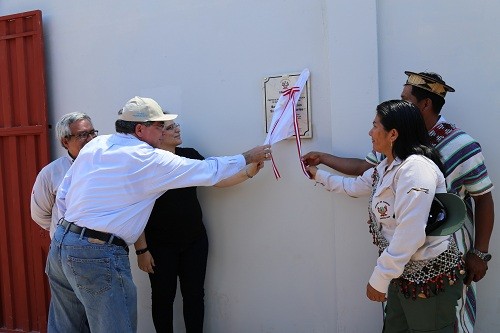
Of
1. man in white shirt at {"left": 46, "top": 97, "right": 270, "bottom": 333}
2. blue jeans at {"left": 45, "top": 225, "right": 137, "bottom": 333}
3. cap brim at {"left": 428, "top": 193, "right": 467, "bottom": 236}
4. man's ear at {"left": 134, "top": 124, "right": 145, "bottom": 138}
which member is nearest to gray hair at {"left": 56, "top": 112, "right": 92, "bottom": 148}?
man in white shirt at {"left": 46, "top": 97, "right": 270, "bottom": 333}

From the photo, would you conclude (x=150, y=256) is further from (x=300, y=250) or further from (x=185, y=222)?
(x=300, y=250)

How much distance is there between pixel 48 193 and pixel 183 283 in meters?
1.18

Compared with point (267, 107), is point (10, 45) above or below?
above

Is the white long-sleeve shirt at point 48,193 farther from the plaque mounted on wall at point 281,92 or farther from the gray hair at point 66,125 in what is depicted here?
the plaque mounted on wall at point 281,92

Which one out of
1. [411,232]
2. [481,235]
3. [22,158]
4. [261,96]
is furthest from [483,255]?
[22,158]

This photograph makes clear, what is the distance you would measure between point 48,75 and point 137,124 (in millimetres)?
1877

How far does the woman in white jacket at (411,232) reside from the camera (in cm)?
230

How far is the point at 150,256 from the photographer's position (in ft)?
11.4

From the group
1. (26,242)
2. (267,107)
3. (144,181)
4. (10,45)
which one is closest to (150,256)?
(144,181)

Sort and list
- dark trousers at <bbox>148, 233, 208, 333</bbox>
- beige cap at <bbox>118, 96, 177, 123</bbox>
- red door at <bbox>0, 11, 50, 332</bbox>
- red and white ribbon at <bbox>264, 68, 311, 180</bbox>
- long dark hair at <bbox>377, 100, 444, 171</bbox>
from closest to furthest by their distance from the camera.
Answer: long dark hair at <bbox>377, 100, 444, 171</bbox>
beige cap at <bbox>118, 96, 177, 123</bbox>
red and white ribbon at <bbox>264, 68, 311, 180</bbox>
dark trousers at <bbox>148, 233, 208, 333</bbox>
red door at <bbox>0, 11, 50, 332</bbox>

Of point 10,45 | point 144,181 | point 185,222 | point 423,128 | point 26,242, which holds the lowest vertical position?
point 26,242

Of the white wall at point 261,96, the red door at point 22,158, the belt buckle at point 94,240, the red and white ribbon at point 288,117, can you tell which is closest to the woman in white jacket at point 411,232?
the white wall at point 261,96

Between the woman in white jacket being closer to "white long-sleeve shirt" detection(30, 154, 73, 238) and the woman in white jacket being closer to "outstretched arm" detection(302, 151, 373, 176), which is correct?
"outstretched arm" detection(302, 151, 373, 176)

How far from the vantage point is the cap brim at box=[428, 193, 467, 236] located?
2357 millimetres
